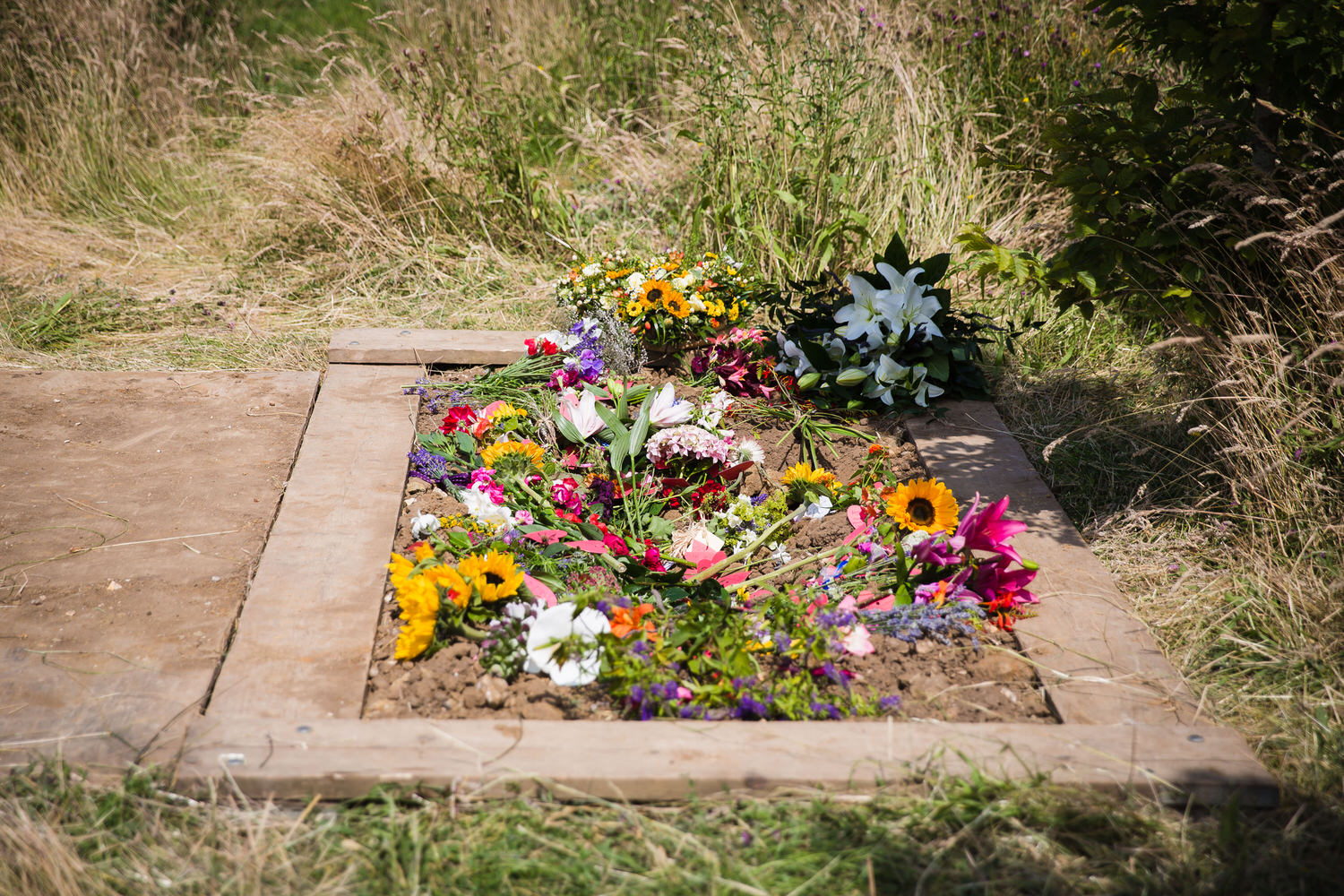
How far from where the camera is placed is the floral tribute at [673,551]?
1.70 m

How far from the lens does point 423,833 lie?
140 cm

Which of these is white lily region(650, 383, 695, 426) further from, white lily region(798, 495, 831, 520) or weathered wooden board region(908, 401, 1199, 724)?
weathered wooden board region(908, 401, 1199, 724)

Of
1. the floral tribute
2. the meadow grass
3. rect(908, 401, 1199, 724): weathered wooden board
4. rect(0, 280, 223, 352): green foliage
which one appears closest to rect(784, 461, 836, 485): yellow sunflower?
the floral tribute

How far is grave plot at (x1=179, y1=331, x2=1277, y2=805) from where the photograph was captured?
4.75 feet

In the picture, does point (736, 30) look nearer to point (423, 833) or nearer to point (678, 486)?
point (678, 486)

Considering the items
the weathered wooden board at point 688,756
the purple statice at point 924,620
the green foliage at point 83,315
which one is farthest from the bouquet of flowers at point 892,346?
the green foliage at point 83,315

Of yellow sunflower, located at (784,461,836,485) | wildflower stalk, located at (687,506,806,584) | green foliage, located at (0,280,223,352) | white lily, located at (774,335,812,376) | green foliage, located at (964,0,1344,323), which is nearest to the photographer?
wildflower stalk, located at (687,506,806,584)

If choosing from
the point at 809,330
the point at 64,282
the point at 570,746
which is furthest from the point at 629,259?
the point at 64,282

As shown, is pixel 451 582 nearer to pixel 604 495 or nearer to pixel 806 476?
pixel 604 495

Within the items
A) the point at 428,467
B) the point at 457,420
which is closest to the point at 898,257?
the point at 457,420

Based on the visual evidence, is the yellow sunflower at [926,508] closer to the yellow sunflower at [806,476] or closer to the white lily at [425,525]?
the yellow sunflower at [806,476]

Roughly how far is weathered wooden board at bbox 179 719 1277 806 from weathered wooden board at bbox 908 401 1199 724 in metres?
0.08

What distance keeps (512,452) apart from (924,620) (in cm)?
112

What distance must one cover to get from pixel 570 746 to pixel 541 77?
4.46 metres
